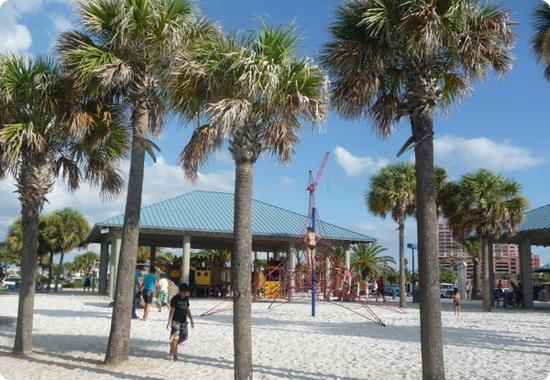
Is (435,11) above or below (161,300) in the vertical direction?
above

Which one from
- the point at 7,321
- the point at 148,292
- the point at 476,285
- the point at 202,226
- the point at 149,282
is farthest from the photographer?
the point at 476,285

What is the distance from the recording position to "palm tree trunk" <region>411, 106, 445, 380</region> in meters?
7.57

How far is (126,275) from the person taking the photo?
400 inches

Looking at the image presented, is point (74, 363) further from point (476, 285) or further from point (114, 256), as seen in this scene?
point (476, 285)

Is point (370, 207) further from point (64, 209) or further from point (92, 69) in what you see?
point (64, 209)

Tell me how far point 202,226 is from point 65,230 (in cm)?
2152

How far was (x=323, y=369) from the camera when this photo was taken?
10.1 metres

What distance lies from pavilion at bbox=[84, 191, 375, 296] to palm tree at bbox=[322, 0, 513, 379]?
1944 cm

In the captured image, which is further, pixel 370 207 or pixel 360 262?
pixel 360 262

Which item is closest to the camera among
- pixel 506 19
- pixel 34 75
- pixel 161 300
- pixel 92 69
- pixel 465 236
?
pixel 506 19

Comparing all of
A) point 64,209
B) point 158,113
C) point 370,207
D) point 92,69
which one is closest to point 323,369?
point 158,113

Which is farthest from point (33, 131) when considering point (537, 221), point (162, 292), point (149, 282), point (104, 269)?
point (104, 269)

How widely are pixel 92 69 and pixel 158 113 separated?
190 centimetres

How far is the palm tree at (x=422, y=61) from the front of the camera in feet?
25.3
